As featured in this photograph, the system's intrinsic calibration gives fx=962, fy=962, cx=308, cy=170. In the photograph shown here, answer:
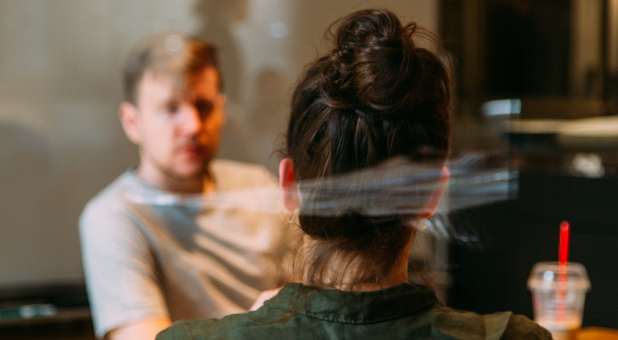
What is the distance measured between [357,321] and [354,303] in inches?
0.7

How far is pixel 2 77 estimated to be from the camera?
6.43 ft

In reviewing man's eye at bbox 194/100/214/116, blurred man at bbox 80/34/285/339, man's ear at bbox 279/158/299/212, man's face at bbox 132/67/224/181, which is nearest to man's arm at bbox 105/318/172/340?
blurred man at bbox 80/34/285/339

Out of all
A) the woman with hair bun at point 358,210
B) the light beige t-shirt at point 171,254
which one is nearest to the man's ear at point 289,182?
the woman with hair bun at point 358,210

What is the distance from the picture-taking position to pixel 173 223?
1718 mm

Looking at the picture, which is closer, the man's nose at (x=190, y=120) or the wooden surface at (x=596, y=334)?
the wooden surface at (x=596, y=334)

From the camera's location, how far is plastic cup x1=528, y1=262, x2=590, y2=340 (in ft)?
5.18

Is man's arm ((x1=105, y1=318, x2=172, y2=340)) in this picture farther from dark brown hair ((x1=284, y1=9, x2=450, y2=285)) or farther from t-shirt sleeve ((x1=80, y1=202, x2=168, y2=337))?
dark brown hair ((x1=284, y1=9, x2=450, y2=285))

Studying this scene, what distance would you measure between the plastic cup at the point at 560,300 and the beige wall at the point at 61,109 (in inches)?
24.4

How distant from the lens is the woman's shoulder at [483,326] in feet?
3.12

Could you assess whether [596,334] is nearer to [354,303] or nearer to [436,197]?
[436,197]

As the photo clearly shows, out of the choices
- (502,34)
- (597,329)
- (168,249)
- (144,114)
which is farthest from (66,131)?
(502,34)

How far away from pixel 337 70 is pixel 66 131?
1210 mm

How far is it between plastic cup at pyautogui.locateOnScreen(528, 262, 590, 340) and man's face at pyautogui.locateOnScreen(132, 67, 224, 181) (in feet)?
2.13

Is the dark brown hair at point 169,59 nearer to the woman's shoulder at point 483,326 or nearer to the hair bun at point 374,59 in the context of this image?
the hair bun at point 374,59
